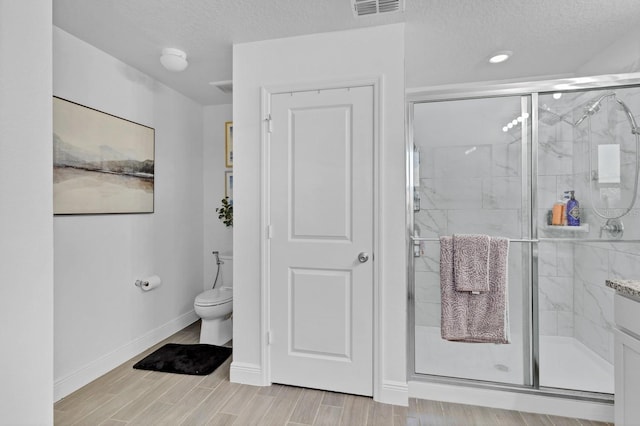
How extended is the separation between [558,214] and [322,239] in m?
1.54

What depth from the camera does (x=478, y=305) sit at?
6.92 feet

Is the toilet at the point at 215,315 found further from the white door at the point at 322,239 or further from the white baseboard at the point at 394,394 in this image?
the white baseboard at the point at 394,394

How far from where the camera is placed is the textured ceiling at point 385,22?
2008 millimetres

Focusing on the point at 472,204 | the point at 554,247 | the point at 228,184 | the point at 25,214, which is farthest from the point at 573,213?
the point at 228,184

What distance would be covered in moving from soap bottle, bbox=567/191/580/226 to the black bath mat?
2.74 meters

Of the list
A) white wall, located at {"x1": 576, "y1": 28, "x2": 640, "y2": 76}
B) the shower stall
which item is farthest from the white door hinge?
white wall, located at {"x1": 576, "y1": 28, "x2": 640, "y2": 76}

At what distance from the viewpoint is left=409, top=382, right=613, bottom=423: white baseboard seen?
6.54 ft

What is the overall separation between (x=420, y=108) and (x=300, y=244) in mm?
1225

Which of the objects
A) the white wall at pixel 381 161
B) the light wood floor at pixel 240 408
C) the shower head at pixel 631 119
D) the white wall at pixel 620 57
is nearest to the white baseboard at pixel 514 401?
the light wood floor at pixel 240 408

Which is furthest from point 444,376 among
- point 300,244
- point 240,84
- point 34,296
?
point 240,84

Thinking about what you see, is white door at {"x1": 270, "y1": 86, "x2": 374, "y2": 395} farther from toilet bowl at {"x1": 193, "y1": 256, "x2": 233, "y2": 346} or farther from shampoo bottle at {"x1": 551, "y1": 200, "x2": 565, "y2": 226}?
shampoo bottle at {"x1": 551, "y1": 200, "x2": 565, "y2": 226}

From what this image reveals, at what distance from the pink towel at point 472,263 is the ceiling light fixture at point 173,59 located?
239cm

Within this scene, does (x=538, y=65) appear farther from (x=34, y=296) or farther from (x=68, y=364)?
(x=68, y=364)

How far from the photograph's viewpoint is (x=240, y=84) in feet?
8.03
